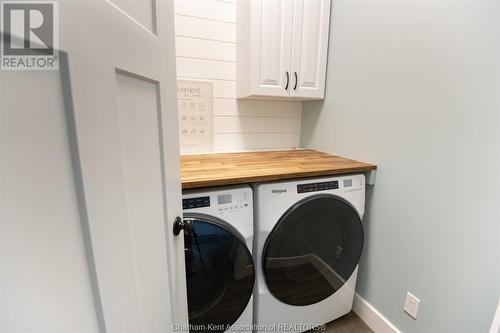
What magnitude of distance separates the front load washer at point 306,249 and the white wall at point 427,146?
0.19m

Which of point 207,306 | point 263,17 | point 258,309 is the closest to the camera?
point 207,306

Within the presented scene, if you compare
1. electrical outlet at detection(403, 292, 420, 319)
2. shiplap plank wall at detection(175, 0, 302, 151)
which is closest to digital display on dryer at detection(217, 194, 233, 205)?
shiplap plank wall at detection(175, 0, 302, 151)

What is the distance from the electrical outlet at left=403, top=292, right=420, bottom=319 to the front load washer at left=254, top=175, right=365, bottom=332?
0.28 metres

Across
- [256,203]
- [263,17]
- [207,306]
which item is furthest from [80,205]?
[263,17]

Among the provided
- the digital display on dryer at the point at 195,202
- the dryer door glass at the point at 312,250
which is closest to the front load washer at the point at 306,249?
the dryer door glass at the point at 312,250

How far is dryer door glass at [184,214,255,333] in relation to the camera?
101 centimetres

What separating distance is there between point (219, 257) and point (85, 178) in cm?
82

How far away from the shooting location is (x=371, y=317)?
144 centimetres

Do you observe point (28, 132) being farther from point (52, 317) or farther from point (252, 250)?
point (252, 250)

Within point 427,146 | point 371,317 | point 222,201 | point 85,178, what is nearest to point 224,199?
point 222,201

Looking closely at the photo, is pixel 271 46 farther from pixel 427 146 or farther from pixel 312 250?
pixel 312 250

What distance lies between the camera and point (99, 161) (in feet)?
1.26

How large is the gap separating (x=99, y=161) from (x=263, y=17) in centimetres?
141

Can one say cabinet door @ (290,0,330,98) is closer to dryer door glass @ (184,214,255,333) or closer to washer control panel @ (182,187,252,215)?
washer control panel @ (182,187,252,215)
